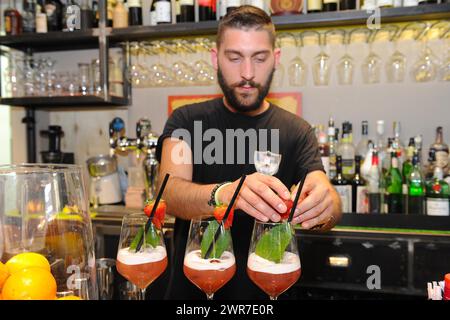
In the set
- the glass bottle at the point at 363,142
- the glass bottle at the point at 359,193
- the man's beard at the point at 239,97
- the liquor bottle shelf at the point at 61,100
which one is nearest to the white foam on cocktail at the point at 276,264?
the man's beard at the point at 239,97

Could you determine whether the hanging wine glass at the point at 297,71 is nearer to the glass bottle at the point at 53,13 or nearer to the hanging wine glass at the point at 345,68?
the hanging wine glass at the point at 345,68

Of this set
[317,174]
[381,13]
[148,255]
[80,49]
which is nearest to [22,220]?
[148,255]

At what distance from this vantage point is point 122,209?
2.65 metres

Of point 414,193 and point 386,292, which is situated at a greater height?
point 414,193

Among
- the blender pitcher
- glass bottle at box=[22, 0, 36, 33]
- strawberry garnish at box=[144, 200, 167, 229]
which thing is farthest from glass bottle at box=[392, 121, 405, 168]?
glass bottle at box=[22, 0, 36, 33]

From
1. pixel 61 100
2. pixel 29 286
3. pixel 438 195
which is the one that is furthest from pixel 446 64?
pixel 29 286

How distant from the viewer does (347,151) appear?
251 centimetres

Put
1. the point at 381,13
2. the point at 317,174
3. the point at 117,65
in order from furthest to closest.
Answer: the point at 117,65, the point at 381,13, the point at 317,174

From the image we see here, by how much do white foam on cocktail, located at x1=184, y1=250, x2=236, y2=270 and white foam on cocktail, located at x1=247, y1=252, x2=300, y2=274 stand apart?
0.05 meters

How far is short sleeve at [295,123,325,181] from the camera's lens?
180cm

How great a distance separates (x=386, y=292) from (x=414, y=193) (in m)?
0.56

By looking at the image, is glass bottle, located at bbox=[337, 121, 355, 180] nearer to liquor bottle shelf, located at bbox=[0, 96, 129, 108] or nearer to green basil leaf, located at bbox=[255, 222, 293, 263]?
liquor bottle shelf, located at bbox=[0, 96, 129, 108]

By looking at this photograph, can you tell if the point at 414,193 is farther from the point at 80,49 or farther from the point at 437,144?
the point at 80,49

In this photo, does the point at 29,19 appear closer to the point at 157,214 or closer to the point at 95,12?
the point at 95,12
